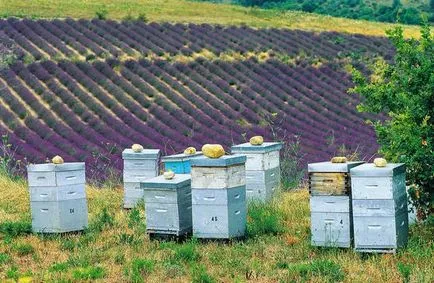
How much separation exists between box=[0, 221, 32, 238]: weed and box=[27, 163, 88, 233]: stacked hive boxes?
173 mm

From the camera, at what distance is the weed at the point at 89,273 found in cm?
969

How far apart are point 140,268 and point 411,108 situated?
3981mm

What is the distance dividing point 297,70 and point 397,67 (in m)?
23.8

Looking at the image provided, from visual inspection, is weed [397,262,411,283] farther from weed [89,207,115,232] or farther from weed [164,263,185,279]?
weed [89,207,115,232]

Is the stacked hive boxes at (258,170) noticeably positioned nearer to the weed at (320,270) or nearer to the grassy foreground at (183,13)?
the weed at (320,270)

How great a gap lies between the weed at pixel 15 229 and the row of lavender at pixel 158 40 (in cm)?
1970

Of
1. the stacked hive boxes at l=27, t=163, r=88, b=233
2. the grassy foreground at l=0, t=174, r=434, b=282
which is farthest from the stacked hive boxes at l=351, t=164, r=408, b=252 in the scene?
the stacked hive boxes at l=27, t=163, r=88, b=233

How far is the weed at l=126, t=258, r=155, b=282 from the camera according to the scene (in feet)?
31.6

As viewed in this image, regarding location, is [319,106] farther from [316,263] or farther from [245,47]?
[316,263]

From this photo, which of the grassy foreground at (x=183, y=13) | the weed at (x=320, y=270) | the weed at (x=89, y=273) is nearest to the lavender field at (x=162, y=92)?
the grassy foreground at (x=183, y=13)

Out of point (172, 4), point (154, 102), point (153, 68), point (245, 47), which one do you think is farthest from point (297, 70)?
point (172, 4)

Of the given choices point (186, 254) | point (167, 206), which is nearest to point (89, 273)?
point (186, 254)

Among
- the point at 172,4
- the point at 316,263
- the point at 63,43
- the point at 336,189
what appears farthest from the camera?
the point at 172,4

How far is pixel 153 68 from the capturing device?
1278 inches
